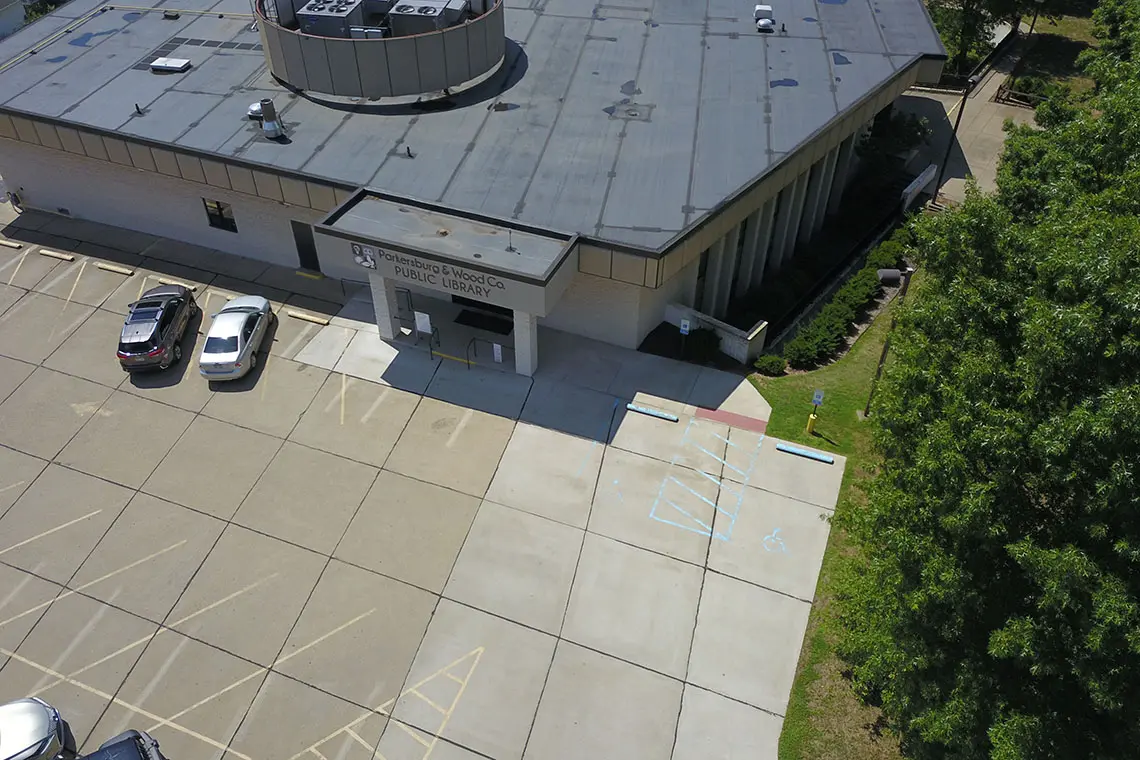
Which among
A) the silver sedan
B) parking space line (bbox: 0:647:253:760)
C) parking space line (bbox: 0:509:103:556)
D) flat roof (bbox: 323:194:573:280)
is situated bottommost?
parking space line (bbox: 0:647:253:760)

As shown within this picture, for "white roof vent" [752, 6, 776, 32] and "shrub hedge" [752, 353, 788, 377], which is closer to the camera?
"shrub hedge" [752, 353, 788, 377]

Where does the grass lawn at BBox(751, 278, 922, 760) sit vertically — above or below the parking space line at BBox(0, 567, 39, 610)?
above

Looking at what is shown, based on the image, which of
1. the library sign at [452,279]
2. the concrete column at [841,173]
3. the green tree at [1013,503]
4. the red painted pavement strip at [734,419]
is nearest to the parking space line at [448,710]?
the green tree at [1013,503]

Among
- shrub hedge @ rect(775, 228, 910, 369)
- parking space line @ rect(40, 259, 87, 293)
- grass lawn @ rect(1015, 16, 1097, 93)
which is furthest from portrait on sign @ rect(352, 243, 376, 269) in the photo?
grass lawn @ rect(1015, 16, 1097, 93)

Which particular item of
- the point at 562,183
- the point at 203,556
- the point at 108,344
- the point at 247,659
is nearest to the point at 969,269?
the point at 562,183

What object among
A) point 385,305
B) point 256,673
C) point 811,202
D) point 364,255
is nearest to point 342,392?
point 385,305

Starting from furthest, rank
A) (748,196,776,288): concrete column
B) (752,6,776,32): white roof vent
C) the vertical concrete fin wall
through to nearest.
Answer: (752,6,776,32): white roof vent → (748,196,776,288): concrete column → the vertical concrete fin wall

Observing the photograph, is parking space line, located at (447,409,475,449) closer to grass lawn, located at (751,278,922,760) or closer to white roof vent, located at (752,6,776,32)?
grass lawn, located at (751,278,922,760)

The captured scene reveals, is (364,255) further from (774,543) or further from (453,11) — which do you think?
(774,543)
